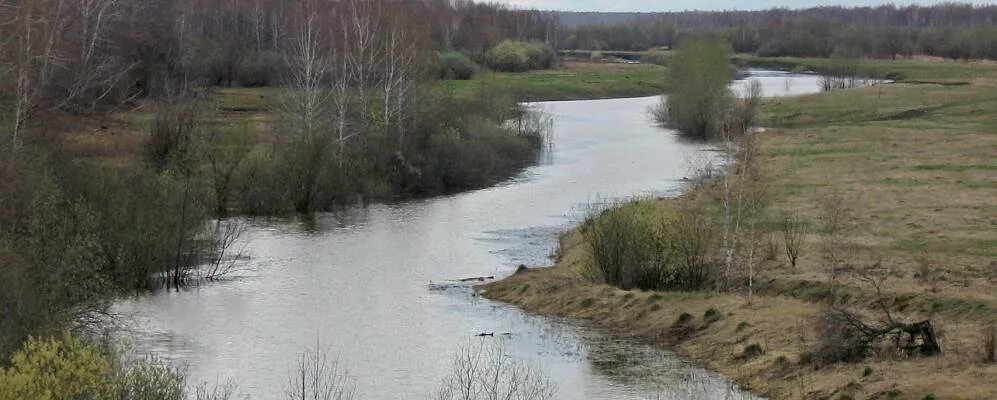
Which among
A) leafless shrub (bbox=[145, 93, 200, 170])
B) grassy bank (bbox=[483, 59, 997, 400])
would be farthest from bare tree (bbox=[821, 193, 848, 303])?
leafless shrub (bbox=[145, 93, 200, 170])

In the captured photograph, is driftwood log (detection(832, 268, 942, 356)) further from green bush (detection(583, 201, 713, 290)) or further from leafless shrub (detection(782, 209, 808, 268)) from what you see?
leafless shrub (detection(782, 209, 808, 268))

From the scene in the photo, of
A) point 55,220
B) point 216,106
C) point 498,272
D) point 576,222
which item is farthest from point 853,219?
point 216,106

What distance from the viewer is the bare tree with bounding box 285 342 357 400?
21.9m

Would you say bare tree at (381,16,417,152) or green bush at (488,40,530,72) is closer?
bare tree at (381,16,417,152)

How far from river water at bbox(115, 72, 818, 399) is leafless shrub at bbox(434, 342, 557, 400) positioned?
13.9 inches

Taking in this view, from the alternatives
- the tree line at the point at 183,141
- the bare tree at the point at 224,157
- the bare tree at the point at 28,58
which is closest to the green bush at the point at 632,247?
the tree line at the point at 183,141

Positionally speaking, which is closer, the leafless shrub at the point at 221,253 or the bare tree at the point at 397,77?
the leafless shrub at the point at 221,253

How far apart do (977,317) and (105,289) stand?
57.7ft

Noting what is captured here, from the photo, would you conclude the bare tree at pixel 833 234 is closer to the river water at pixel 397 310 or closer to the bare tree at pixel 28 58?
the river water at pixel 397 310

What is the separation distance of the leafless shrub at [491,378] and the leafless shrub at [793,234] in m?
9.61

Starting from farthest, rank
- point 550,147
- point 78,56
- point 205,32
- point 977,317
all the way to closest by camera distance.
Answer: point 205,32
point 550,147
point 78,56
point 977,317

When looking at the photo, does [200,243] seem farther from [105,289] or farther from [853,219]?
[853,219]

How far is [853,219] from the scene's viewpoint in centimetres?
3888

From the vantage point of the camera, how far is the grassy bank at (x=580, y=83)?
9612 cm
